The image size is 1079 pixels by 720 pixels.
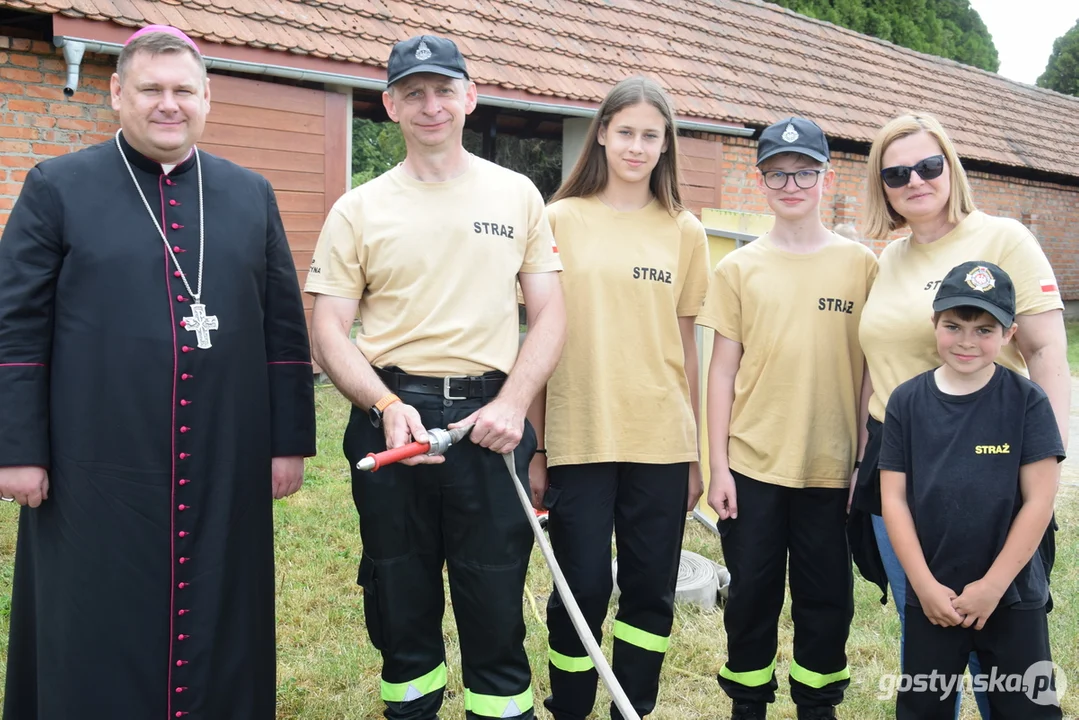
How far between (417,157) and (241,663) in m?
1.67

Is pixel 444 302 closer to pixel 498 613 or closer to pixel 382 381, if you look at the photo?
pixel 382 381

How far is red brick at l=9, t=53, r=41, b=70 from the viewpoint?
23.6ft

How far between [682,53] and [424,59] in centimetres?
1060

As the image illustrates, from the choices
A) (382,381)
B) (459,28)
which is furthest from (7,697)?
(459,28)

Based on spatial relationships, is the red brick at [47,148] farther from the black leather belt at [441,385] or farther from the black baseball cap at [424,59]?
the black leather belt at [441,385]

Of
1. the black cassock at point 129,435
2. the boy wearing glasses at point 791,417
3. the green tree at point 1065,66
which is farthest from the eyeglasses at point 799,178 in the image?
the green tree at point 1065,66

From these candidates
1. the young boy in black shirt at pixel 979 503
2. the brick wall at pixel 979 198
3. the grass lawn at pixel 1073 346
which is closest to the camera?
the young boy in black shirt at pixel 979 503

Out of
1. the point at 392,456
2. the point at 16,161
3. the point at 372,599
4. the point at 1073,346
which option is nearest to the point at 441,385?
the point at 392,456

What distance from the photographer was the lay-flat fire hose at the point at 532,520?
2.29 metres

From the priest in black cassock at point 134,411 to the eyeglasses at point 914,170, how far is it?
2.00 meters

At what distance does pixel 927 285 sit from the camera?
9.52 ft

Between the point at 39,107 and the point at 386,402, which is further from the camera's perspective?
the point at 39,107
